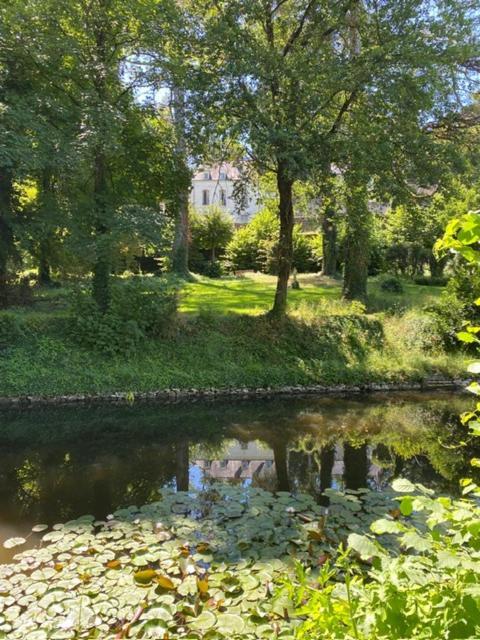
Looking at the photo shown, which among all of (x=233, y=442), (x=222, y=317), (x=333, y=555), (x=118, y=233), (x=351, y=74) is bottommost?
(x=233, y=442)

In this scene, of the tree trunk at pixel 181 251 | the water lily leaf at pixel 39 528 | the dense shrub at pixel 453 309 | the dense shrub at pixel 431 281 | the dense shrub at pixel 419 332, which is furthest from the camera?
the dense shrub at pixel 431 281

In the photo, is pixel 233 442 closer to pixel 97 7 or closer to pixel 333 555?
pixel 333 555

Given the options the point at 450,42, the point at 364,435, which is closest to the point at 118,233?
the point at 364,435

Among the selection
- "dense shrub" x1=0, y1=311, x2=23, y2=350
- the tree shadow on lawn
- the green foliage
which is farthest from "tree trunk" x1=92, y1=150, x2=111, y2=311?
the green foliage

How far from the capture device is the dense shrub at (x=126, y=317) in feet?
40.4

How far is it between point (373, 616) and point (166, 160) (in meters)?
12.6

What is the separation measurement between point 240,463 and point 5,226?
8.90 meters

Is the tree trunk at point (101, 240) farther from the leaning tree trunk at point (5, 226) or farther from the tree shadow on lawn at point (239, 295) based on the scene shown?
the tree shadow on lawn at point (239, 295)

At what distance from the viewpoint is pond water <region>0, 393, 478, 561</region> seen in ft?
22.9

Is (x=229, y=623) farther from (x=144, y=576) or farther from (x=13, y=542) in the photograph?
(x=13, y=542)

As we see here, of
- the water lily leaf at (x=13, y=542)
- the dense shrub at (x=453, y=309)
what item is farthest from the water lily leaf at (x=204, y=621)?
the dense shrub at (x=453, y=309)

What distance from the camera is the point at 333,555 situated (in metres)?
4.50

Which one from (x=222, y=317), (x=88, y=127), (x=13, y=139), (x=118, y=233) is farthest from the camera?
(x=222, y=317)

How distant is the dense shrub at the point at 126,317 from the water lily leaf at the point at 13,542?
7.03 metres
